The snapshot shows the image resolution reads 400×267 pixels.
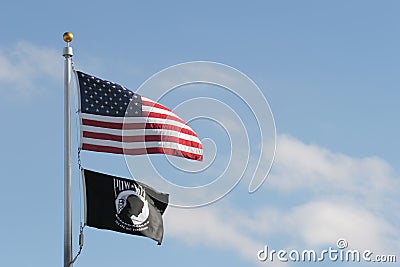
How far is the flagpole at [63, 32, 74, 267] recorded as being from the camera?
26.2 metres

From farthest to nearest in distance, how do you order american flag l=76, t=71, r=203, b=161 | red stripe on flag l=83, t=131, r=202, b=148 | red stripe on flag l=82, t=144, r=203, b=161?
american flag l=76, t=71, r=203, b=161, red stripe on flag l=83, t=131, r=202, b=148, red stripe on flag l=82, t=144, r=203, b=161

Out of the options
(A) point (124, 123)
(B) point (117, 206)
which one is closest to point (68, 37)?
(A) point (124, 123)

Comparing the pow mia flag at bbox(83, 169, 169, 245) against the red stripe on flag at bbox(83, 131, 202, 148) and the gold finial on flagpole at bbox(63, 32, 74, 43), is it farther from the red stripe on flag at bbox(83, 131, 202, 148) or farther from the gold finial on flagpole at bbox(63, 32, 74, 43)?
the gold finial on flagpole at bbox(63, 32, 74, 43)

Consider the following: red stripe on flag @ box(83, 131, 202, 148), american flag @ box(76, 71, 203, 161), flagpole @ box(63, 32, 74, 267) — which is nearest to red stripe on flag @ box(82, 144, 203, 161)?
american flag @ box(76, 71, 203, 161)

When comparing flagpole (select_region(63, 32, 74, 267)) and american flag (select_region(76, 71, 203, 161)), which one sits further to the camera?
american flag (select_region(76, 71, 203, 161))

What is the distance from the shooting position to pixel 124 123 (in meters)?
27.8

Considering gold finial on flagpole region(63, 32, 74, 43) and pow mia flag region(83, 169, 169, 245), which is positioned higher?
gold finial on flagpole region(63, 32, 74, 43)

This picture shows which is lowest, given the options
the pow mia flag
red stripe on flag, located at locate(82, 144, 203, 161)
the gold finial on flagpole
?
the pow mia flag

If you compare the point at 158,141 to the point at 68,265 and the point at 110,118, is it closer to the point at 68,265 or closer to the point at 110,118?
the point at 110,118

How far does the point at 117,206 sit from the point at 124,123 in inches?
84.8

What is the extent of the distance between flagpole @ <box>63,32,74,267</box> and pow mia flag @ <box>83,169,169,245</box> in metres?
0.40

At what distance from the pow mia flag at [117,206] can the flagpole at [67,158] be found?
0.40m

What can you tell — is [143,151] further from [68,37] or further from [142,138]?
[68,37]

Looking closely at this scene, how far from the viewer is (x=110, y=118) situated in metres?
27.6
